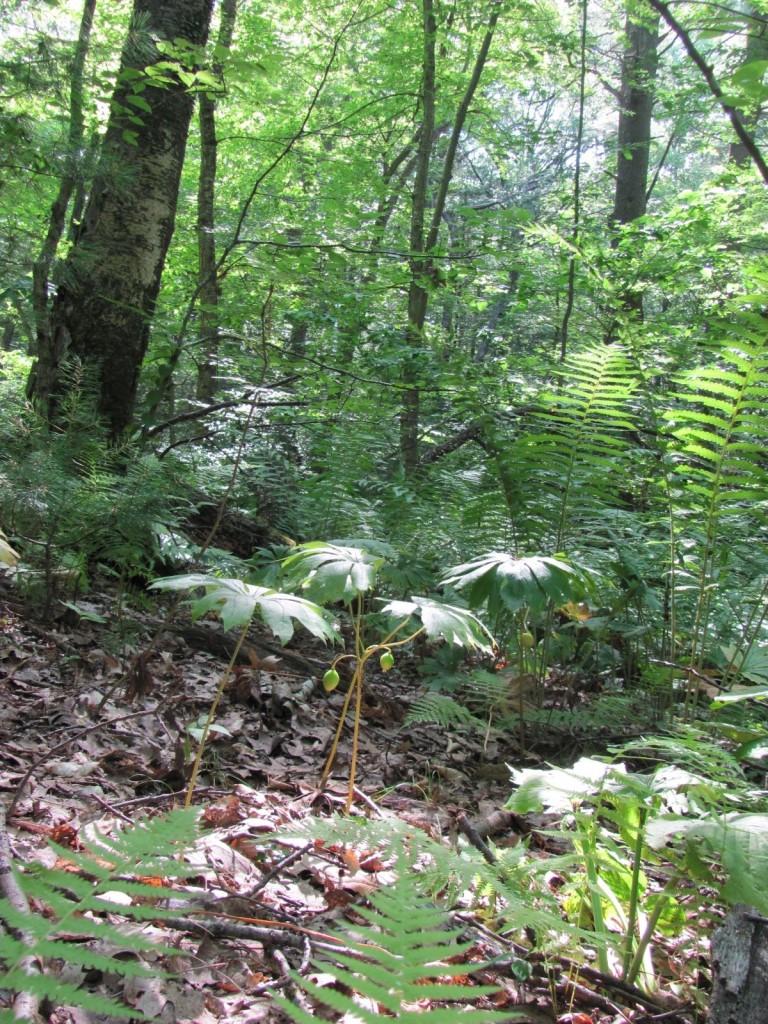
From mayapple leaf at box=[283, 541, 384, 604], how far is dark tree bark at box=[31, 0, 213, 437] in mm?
2693

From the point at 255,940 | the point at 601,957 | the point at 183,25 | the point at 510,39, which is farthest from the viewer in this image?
the point at 510,39

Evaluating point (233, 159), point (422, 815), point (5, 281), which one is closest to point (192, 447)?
point (5, 281)

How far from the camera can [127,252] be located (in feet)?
13.9

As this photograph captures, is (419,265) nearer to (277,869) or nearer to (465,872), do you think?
(277,869)

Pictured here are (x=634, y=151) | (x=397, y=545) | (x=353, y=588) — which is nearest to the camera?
(x=353, y=588)

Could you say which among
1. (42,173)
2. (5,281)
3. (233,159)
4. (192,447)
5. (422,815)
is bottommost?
(422,815)

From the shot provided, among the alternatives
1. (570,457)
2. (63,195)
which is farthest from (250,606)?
(63,195)

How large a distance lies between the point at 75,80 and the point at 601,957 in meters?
3.52

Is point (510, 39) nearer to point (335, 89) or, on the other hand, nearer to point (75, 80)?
point (335, 89)

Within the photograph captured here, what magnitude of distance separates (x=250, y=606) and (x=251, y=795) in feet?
2.85

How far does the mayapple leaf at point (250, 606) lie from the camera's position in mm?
1530

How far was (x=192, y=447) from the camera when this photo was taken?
459cm

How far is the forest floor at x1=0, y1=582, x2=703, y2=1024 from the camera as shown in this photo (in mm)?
1384

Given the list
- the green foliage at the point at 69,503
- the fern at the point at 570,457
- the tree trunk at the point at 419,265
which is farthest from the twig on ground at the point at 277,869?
the tree trunk at the point at 419,265
